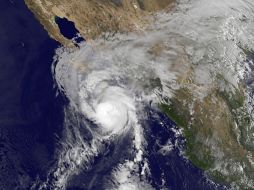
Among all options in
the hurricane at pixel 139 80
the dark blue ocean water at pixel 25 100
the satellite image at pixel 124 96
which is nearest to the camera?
the dark blue ocean water at pixel 25 100

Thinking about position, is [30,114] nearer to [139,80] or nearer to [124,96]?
[124,96]

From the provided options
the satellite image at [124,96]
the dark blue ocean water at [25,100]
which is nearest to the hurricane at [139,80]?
the satellite image at [124,96]

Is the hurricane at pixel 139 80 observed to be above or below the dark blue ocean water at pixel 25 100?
below

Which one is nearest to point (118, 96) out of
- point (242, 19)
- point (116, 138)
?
point (116, 138)

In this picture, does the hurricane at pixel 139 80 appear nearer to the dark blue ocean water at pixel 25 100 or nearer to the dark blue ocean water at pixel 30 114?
the dark blue ocean water at pixel 30 114

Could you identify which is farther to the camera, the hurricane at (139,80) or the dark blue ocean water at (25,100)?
the hurricane at (139,80)

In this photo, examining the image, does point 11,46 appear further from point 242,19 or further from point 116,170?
→ point 242,19
